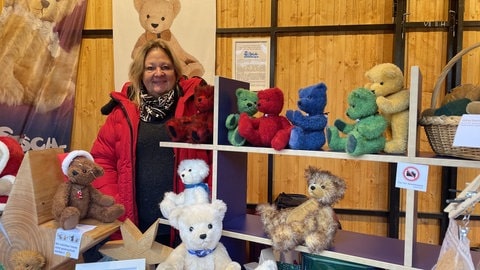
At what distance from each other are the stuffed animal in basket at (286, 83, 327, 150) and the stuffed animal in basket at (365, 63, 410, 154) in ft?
0.52

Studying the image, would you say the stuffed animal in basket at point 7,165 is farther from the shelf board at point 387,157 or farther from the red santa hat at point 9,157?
the shelf board at point 387,157

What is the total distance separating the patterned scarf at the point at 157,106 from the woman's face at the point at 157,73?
0.13ft

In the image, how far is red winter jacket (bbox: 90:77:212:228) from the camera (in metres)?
1.61

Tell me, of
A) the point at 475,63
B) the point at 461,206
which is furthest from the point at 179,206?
the point at 475,63

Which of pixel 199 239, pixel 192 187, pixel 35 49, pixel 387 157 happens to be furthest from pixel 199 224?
pixel 35 49

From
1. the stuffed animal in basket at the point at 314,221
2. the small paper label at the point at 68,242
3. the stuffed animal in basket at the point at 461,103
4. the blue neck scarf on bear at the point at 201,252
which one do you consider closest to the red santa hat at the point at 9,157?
the small paper label at the point at 68,242

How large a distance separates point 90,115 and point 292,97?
1486 millimetres

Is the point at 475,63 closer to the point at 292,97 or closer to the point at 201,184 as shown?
the point at 292,97

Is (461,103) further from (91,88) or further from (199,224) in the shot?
(91,88)

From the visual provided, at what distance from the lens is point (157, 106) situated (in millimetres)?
1673

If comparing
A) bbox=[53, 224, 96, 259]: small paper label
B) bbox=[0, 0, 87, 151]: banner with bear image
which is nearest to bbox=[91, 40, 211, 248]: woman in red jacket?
bbox=[53, 224, 96, 259]: small paper label

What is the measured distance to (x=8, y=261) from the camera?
1.17m

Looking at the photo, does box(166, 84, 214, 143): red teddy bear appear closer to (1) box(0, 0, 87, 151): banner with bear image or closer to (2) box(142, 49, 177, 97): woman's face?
(2) box(142, 49, 177, 97): woman's face

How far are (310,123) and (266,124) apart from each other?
142mm
